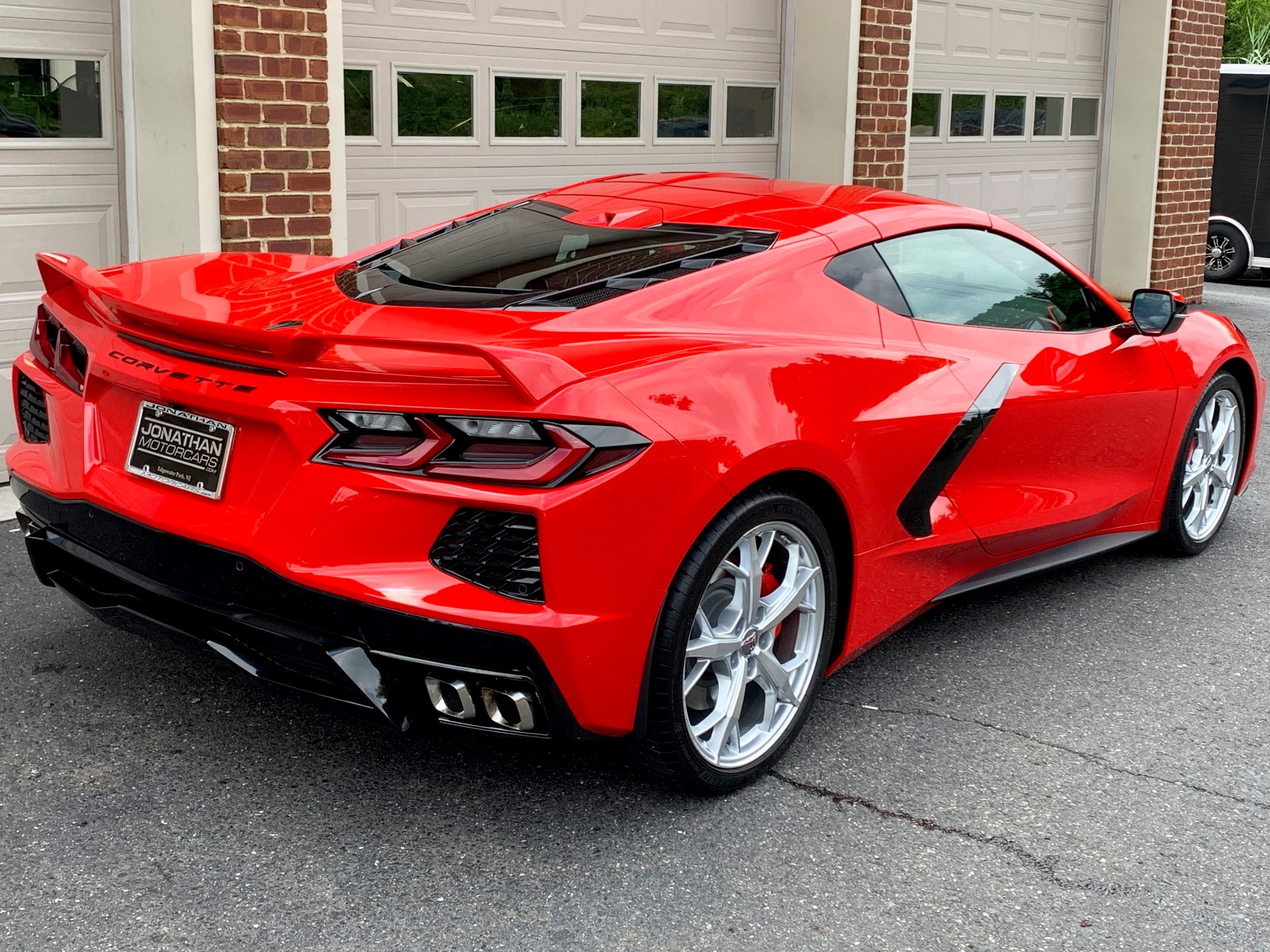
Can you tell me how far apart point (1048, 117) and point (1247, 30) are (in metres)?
20.9

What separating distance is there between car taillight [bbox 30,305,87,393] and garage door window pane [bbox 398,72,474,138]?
3.73 metres

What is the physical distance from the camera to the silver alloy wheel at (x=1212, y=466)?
5.24m

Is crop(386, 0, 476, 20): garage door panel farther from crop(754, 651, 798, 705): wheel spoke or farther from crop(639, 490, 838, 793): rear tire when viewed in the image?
crop(754, 651, 798, 705): wheel spoke

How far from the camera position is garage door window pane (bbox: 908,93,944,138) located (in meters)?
10.2

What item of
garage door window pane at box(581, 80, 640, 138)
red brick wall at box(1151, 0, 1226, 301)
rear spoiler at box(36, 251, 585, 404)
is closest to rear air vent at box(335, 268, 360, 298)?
rear spoiler at box(36, 251, 585, 404)

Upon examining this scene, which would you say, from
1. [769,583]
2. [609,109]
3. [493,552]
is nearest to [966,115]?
[609,109]

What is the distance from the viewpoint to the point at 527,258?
3639 mm

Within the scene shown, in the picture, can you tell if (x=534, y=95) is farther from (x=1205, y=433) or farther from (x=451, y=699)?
(x=451, y=699)

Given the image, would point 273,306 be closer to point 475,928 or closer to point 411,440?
point 411,440

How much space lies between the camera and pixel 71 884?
287 cm

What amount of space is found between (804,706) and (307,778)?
1.22 metres

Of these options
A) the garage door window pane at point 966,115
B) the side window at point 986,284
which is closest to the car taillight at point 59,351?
the side window at point 986,284

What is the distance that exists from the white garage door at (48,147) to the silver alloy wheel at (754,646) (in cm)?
380

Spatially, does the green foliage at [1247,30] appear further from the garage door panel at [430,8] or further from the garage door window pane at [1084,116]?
the garage door panel at [430,8]
